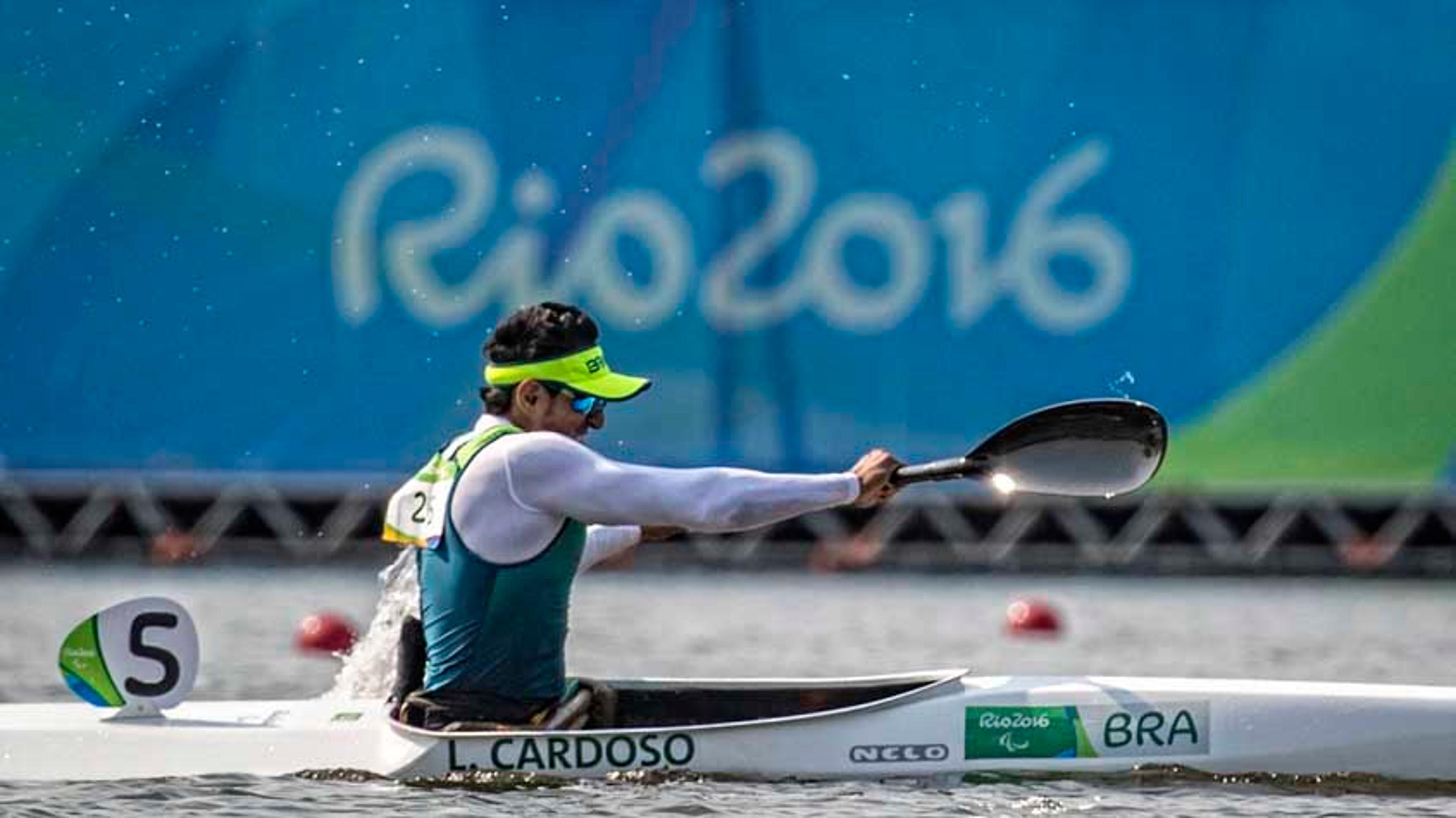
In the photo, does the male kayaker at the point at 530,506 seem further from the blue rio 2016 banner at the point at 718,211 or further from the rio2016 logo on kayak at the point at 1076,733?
the blue rio 2016 banner at the point at 718,211

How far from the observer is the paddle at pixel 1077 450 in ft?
29.7

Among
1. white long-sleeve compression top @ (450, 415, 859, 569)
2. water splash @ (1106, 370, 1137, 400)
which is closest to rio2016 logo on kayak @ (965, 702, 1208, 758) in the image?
white long-sleeve compression top @ (450, 415, 859, 569)

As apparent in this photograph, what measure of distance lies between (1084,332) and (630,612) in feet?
18.8

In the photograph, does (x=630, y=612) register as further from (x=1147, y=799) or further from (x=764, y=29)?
(x=1147, y=799)

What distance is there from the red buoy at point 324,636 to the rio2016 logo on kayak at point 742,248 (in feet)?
24.9

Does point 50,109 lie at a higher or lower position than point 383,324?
higher

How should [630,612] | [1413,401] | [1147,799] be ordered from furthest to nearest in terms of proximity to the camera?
[1413,401] → [630,612] → [1147,799]

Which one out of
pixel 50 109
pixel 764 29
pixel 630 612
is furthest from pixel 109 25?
pixel 630 612

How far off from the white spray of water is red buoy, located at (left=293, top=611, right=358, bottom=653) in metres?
5.61

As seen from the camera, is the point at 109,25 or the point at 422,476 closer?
the point at 422,476

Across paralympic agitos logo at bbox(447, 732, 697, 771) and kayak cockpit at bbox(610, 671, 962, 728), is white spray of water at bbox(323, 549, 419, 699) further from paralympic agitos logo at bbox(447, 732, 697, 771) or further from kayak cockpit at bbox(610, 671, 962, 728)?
paralympic agitos logo at bbox(447, 732, 697, 771)

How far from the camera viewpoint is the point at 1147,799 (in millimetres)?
8773

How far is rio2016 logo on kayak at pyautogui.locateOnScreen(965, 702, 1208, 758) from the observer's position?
9031mm

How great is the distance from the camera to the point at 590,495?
8.52m
